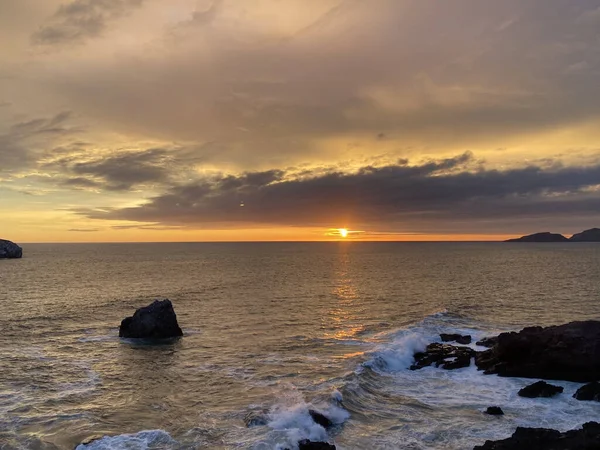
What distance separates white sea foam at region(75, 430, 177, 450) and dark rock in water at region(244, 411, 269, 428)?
432 cm

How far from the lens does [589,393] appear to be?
2945cm

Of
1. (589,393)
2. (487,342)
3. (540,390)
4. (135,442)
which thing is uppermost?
(589,393)

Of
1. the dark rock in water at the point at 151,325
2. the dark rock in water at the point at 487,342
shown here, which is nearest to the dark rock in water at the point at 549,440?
the dark rock in water at the point at 487,342

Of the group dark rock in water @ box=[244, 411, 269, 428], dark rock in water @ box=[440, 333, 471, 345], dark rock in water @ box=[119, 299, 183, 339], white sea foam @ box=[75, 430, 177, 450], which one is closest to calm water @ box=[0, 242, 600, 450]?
white sea foam @ box=[75, 430, 177, 450]

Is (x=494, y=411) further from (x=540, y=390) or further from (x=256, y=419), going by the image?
(x=256, y=419)

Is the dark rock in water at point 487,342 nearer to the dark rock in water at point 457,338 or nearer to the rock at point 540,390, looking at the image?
the dark rock in water at point 457,338

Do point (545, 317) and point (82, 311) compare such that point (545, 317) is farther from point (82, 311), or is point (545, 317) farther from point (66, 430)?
point (82, 311)

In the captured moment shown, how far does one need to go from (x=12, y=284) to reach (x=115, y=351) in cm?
6799

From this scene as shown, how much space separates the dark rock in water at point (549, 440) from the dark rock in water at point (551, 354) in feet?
38.4

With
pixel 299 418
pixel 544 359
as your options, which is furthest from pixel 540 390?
pixel 299 418

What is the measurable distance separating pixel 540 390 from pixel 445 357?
10607 millimetres

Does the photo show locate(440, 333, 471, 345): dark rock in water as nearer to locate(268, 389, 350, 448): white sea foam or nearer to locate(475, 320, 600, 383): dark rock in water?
locate(475, 320, 600, 383): dark rock in water

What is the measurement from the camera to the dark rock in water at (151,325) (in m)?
48.1

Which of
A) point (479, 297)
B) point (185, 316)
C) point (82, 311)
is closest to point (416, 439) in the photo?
point (185, 316)
